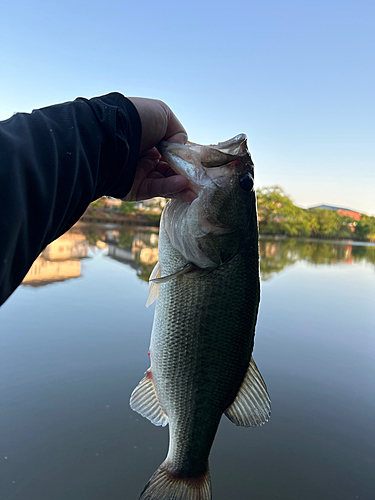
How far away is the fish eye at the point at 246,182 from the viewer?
4.34 ft

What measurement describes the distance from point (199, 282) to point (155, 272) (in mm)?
254

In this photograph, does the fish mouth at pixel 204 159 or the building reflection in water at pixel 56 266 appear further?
the building reflection in water at pixel 56 266

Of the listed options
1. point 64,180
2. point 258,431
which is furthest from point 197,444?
point 258,431

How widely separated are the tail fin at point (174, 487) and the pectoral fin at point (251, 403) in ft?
0.93

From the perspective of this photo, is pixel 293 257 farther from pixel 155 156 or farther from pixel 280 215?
pixel 280 215

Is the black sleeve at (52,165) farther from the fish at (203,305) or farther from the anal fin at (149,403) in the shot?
the anal fin at (149,403)

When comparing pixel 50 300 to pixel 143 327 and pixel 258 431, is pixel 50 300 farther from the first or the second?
pixel 258 431

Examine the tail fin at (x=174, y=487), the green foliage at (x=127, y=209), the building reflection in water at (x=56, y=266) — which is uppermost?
the green foliage at (x=127, y=209)

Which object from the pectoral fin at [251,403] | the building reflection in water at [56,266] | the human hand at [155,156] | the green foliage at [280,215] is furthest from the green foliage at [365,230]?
the human hand at [155,156]

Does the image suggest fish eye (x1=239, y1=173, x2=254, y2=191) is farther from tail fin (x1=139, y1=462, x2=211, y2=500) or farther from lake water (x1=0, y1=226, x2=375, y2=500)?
lake water (x1=0, y1=226, x2=375, y2=500)

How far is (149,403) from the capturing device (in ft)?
4.84

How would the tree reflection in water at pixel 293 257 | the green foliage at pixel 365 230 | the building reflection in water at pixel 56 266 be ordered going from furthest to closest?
the green foliage at pixel 365 230 → the tree reflection in water at pixel 293 257 → the building reflection in water at pixel 56 266

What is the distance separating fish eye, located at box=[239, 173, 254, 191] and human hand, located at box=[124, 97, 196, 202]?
0.66 feet

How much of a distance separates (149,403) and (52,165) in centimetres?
111
